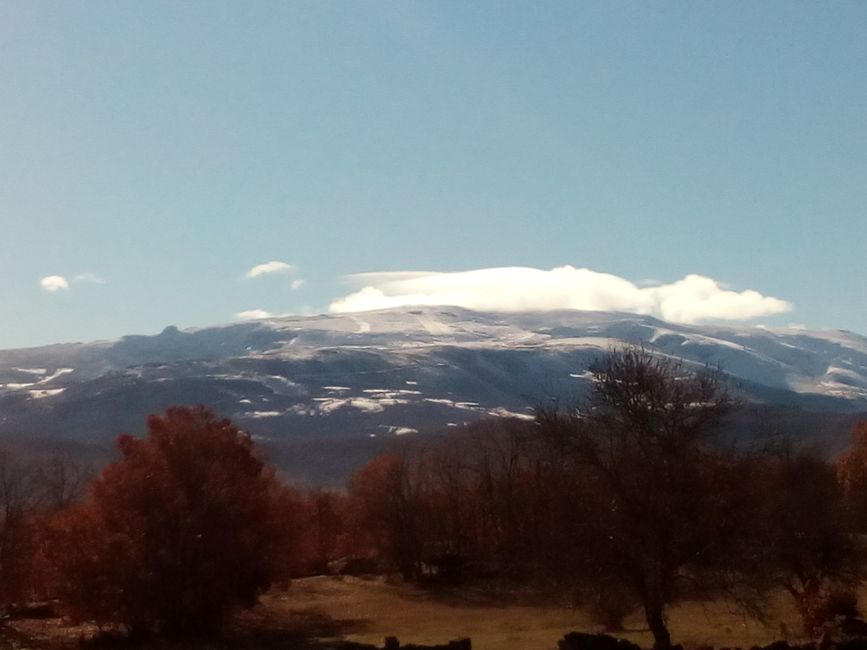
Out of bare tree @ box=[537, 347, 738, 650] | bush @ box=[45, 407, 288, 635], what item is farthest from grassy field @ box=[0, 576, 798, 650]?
bare tree @ box=[537, 347, 738, 650]

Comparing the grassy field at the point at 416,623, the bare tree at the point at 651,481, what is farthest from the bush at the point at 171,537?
the bare tree at the point at 651,481

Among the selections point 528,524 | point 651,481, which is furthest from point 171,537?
point 651,481

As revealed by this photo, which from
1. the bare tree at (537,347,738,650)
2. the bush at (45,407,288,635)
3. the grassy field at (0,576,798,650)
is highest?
the bare tree at (537,347,738,650)

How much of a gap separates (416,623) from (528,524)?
890cm

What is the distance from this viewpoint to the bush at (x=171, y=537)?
51.1 meters

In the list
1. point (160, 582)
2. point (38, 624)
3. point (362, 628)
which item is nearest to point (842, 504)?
point (362, 628)

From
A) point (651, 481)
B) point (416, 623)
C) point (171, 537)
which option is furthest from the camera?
point (416, 623)

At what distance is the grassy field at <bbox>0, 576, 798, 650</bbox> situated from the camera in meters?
42.5

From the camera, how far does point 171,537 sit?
53.1 m

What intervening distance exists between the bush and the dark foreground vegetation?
0.09m

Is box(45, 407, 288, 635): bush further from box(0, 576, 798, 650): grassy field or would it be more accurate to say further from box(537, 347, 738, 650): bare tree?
box(537, 347, 738, 650): bare tree

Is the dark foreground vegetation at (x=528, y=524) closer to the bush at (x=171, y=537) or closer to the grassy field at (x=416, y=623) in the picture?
Result: the bush at (x=171, y=537)

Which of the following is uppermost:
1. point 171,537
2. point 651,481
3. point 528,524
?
point 651,481

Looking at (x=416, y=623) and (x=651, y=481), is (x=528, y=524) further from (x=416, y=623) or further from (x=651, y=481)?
(x=651, y=481)
